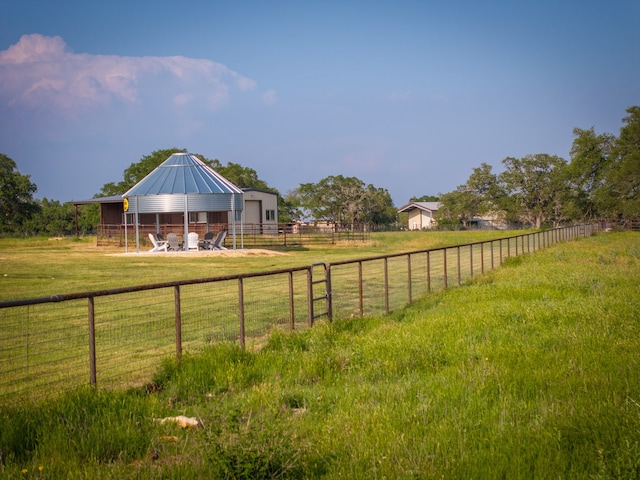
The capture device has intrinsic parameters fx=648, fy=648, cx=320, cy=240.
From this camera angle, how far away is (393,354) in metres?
8.73

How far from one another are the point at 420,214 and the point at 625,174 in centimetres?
3735

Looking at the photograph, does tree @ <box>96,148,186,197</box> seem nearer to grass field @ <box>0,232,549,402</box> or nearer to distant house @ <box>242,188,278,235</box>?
distant house @ <box>242,188,278,235</box>

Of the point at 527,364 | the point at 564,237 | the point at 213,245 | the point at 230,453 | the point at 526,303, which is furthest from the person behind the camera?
the point at 564,237

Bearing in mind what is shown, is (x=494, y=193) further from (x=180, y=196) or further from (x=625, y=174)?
(x=180, y=196)

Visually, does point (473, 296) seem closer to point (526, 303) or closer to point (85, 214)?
point (526, 303)

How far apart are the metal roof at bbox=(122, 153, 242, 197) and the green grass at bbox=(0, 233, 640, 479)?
33.4 meters

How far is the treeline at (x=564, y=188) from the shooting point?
256 feet

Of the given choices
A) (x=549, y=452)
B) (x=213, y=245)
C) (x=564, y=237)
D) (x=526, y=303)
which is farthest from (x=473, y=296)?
(x=564, y=237)

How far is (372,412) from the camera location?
6023mm

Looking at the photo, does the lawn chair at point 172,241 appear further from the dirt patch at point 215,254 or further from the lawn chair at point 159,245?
the dirt patch at point 215,254

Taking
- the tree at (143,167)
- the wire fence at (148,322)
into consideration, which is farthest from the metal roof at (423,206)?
the wire fence at (148,322)

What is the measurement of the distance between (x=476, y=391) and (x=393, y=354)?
86.6 inches

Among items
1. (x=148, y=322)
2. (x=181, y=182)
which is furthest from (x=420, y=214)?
(x=148, y=322)

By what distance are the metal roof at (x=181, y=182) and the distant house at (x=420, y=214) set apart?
62089 mm
